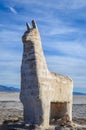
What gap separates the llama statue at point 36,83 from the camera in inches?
1099

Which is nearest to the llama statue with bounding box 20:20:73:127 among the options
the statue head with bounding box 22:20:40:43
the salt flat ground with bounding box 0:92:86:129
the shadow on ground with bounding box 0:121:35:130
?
the statue head with bounding box 22:20:40:43

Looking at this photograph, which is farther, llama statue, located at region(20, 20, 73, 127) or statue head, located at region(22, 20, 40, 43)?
statue head, located at region(22, 20, 40, 43)

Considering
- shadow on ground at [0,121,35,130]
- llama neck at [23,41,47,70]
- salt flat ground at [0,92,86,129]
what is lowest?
shadow on ground at [0,121,35,130]

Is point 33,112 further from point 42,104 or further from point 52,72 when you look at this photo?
point 52,72

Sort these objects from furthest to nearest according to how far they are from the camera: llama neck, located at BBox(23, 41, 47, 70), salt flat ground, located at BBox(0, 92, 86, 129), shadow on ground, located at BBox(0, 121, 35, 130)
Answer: salt flat ground, located at BBox(0, 92, 86, 129)
llama neck, located at BBox(23, 41, 47, 70)
shadow on ground, located at BBox(0, 121, 35, 130)

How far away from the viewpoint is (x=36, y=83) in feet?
91.4

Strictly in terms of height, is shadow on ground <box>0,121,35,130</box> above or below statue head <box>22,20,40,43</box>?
below

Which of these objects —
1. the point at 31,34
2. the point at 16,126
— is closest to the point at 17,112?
the point at 16,126

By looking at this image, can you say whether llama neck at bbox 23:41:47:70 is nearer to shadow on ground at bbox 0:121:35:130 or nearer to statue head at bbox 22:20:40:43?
statue head at bbox 22:20:40:43

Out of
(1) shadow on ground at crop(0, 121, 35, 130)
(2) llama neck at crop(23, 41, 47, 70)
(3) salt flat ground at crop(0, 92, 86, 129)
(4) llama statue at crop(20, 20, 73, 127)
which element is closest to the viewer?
(1) shadow on ground at crop(0, 121, 35, 130)

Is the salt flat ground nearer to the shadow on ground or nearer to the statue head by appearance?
the shadow on ground

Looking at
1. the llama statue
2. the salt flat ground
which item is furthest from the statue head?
the salt flat ground

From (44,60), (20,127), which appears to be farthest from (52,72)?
(20,127)

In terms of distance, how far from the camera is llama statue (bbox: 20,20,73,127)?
27906 mm
